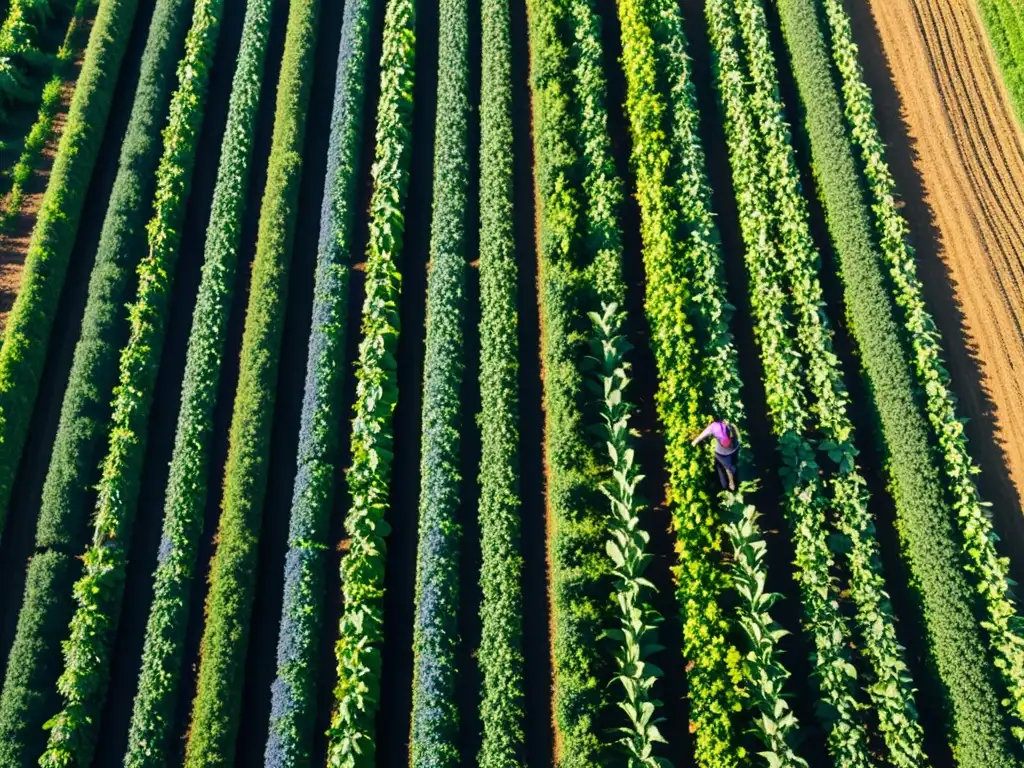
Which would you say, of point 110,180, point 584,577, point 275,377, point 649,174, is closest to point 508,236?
point 649,174

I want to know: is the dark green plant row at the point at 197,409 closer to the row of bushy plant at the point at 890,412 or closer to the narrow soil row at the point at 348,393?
the narrow soil row at the point at 348,393

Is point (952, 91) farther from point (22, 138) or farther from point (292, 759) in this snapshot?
→ point (22, 138)

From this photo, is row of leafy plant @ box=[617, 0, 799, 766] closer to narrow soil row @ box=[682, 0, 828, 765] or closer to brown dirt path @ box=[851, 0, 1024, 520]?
narrow soil row @ box=[682, 0, 828, 765]

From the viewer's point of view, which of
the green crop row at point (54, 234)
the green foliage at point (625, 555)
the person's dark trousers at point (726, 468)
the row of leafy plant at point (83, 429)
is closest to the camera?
the green foliage at point (625, 555)

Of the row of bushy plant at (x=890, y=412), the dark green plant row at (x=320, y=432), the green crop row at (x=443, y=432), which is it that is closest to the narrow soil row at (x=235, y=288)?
the dark green plant row at (x=320, y=432)

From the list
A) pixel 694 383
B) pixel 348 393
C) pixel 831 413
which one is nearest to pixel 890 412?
pixel 831 413
